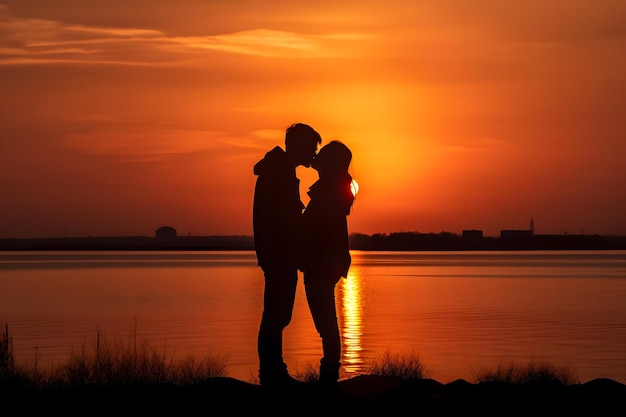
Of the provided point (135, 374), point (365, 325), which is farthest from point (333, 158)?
point (365, 325)

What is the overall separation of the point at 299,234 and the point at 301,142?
0.90 m

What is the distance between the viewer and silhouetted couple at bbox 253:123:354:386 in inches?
402

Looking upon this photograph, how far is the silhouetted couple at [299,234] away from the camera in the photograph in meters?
10.2

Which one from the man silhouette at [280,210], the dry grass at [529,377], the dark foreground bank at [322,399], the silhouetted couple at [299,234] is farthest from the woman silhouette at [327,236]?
the dry grass at [529,377]

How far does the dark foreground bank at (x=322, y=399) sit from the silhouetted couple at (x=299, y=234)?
499 mm

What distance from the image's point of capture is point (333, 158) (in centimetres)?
1025

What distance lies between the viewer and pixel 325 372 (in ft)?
34.4

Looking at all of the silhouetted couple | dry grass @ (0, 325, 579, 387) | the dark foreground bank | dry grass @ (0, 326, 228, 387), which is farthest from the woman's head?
dry grass @ (0, 326, 228, 387)

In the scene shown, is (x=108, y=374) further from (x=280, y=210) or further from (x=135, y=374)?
(x=280, y=210)

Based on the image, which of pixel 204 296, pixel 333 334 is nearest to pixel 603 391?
pixel 333 334

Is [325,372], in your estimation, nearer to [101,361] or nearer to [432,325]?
[101,361]

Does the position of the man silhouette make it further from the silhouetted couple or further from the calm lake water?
the calm lake water

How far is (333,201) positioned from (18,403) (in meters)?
3.45

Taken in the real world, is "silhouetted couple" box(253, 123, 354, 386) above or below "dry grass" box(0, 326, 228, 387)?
above
